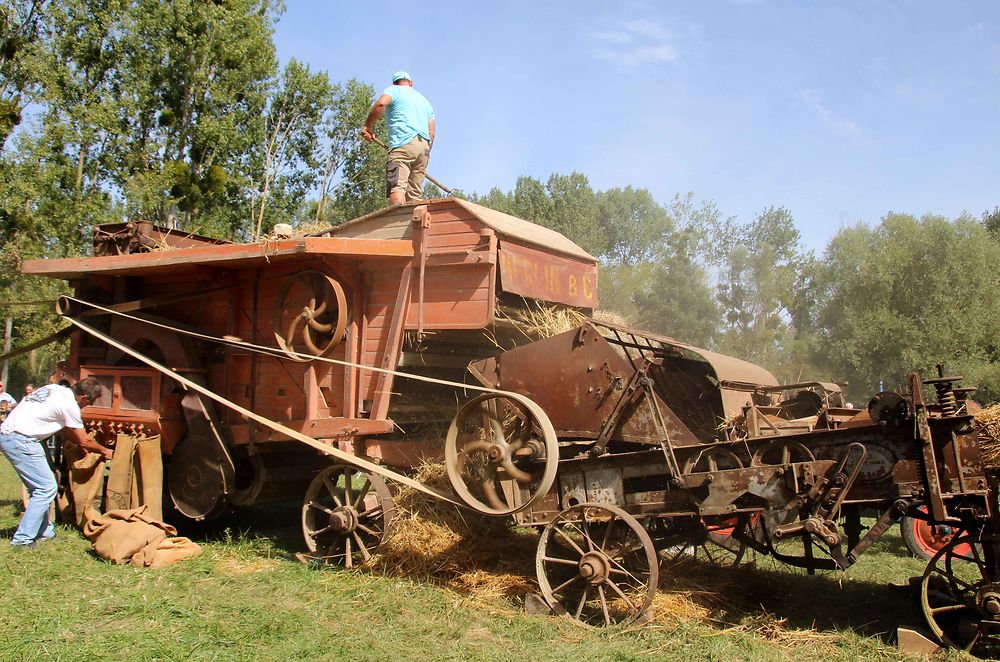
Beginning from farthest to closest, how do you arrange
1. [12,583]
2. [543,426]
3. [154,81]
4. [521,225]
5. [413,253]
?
1. [154,81]
2. [521,225]
3. [413,253]
4. [12,583]
5. [543,426]

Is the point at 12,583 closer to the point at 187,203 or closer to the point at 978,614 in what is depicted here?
the point at 978,614

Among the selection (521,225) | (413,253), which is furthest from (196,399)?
(521,225)

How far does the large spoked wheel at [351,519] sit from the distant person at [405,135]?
2.71m

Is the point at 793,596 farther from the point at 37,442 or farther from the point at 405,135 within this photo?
the point at 37,442

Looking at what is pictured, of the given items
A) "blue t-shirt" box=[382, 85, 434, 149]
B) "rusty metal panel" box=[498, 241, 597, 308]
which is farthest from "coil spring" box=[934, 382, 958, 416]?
"blue t-shirt" box=[382, 85, 434, 149]

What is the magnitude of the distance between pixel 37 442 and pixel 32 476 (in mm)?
319

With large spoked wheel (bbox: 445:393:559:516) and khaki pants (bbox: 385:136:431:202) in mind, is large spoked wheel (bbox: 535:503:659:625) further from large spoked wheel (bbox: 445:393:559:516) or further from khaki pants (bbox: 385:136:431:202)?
khaki pants (bbox: 385:136:431:202)

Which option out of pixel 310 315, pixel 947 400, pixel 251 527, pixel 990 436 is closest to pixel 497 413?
pixel 310 315

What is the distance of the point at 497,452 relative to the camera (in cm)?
557

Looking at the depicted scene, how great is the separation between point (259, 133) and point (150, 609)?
23.2 m

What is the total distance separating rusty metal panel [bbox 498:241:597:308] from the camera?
630cm

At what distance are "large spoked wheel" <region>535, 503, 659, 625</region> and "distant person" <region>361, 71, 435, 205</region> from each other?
11.8 ft

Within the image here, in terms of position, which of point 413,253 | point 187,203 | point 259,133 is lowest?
point 413,253

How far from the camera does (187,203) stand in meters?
23.0
